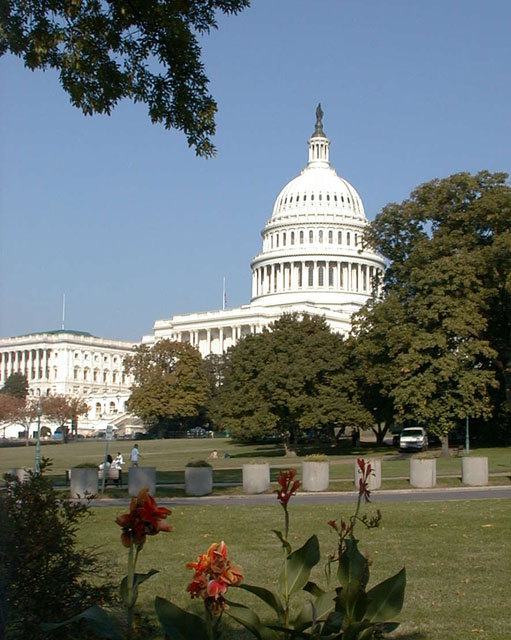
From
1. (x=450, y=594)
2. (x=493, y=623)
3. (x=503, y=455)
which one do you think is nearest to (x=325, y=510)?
(x=450, y=594)

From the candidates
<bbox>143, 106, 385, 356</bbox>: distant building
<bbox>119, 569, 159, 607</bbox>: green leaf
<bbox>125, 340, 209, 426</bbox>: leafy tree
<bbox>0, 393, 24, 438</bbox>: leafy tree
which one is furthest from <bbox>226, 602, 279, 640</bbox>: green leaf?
<bbox>143, 106, 385, 356</bbox>: distant building

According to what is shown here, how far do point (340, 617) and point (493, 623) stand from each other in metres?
4.46

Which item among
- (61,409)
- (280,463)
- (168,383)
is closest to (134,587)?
(280,463)

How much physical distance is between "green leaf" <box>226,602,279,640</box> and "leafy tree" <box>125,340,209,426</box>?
302ft

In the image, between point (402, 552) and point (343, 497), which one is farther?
point (343, 497)

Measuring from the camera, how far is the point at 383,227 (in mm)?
61531

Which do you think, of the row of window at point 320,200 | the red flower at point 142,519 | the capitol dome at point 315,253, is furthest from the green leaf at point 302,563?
the row of window at point 320,200

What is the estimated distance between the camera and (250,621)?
223 inches

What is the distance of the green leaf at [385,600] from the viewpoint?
557 cm

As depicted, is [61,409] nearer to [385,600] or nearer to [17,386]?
[17,386]

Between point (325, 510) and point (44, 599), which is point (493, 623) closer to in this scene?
point (44, 599)

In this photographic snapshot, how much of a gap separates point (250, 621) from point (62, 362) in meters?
171

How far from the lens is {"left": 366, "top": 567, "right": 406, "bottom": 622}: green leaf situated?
18.3 ft

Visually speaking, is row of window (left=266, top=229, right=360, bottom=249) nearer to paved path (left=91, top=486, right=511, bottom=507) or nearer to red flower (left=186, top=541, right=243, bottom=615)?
paved path (left=91, top=486, right=511, bottom=507)
